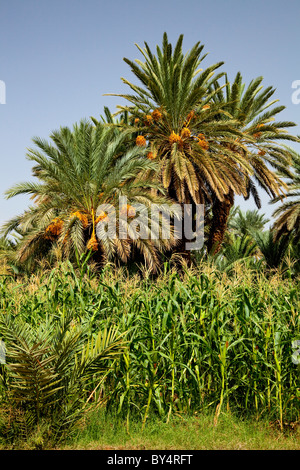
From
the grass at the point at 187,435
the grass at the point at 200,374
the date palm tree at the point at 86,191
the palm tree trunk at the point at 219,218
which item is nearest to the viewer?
the grass at the point at 187,435

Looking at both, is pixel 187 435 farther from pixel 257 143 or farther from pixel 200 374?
pixel 257 143

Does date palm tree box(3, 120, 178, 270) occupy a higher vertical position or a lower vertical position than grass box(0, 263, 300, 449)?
higher

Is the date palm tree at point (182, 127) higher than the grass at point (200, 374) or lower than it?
higher

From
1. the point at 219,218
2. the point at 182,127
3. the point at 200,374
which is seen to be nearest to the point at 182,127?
the point at 182,127

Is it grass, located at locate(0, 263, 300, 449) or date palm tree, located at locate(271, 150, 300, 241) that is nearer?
grass, located at locate(0, 263, 300, 449)

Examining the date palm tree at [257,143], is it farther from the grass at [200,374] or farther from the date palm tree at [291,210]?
the grass at [200,374]

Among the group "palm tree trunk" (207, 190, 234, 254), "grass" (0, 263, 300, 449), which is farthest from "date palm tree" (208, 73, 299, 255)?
"grass" (0, 263, 300, 449)

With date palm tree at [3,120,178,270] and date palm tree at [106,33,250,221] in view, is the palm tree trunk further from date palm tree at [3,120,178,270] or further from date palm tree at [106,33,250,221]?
date palm tree at [3,120,178,270]

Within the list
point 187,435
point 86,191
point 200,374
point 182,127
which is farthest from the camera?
point 182,127

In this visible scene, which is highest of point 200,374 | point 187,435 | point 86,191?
point 86,191

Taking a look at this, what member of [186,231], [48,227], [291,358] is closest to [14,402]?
[291,358]

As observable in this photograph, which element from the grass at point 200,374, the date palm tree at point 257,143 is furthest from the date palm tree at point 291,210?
the grass at point 200,374
